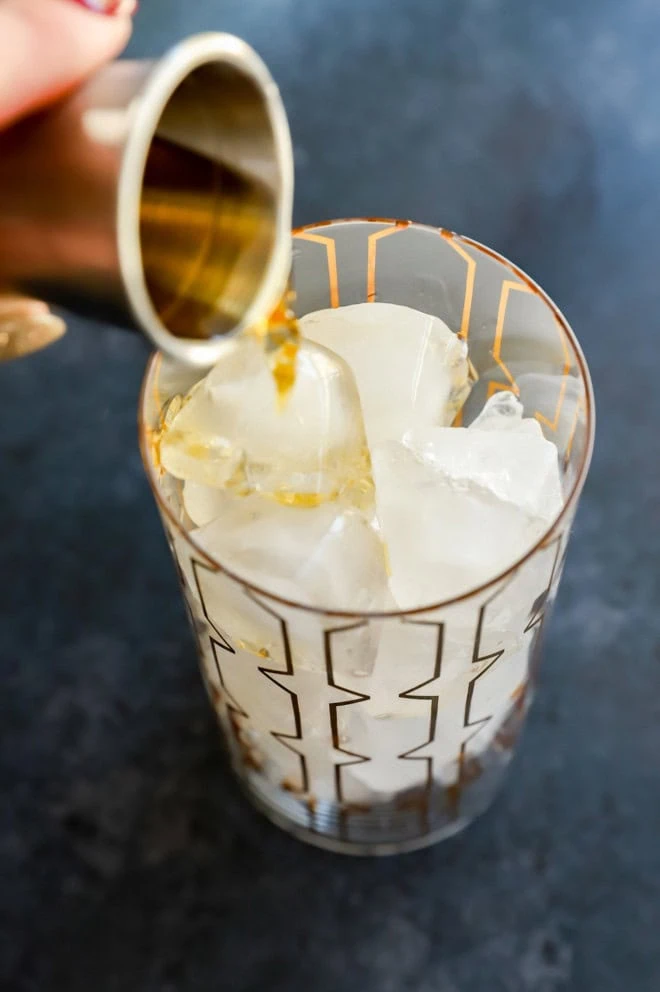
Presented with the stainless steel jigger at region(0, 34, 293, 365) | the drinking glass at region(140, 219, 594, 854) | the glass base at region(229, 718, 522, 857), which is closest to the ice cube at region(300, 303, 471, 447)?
the drinking glass at region(140, 219, 594, 854)

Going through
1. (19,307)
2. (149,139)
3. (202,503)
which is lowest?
(202,503)

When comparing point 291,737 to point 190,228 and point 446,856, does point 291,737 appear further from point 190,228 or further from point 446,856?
point 190,228

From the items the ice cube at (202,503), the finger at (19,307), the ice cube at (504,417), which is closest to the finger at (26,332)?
the finger at (19,307)

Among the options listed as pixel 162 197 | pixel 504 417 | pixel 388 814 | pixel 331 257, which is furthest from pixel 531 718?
pixel 162 197

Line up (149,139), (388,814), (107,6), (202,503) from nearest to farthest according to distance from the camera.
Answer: (149,139) → (107,6) → (202,503) → (388,814)

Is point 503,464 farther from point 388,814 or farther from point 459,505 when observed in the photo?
point 388,814

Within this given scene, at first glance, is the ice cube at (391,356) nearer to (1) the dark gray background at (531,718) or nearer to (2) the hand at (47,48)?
(2) the hand at (47,48)
